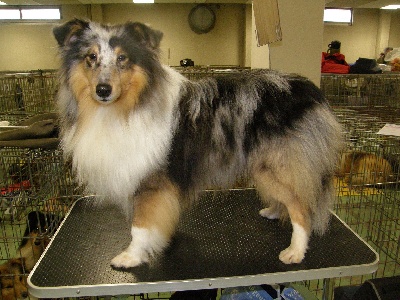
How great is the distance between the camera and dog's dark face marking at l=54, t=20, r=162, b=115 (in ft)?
5.27

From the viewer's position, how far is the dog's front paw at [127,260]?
1678 mm

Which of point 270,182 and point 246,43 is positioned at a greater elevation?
point 246,43

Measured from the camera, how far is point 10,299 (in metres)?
2.59

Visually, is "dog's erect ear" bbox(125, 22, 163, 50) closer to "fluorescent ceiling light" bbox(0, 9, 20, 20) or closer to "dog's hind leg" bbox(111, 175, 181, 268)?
"dog's hind leg" bbox(111, 175, 181, 268)

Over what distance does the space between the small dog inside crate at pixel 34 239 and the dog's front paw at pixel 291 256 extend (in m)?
1.60

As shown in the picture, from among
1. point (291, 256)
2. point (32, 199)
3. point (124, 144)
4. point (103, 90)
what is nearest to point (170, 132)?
point (124, 144)

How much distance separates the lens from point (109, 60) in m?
1.61

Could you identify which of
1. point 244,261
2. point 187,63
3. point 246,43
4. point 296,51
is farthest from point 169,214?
A: point 246,43

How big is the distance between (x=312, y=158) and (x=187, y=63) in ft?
22.1

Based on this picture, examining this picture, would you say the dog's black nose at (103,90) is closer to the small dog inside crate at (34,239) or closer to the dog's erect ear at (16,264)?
the small dog inside crate at (34,239)

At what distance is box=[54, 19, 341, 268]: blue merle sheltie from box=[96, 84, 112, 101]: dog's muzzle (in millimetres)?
15

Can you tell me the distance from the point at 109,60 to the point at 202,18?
10.1 m

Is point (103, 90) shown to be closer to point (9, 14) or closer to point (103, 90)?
point (103, 90)

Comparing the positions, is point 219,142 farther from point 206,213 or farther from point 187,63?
point 187,63
